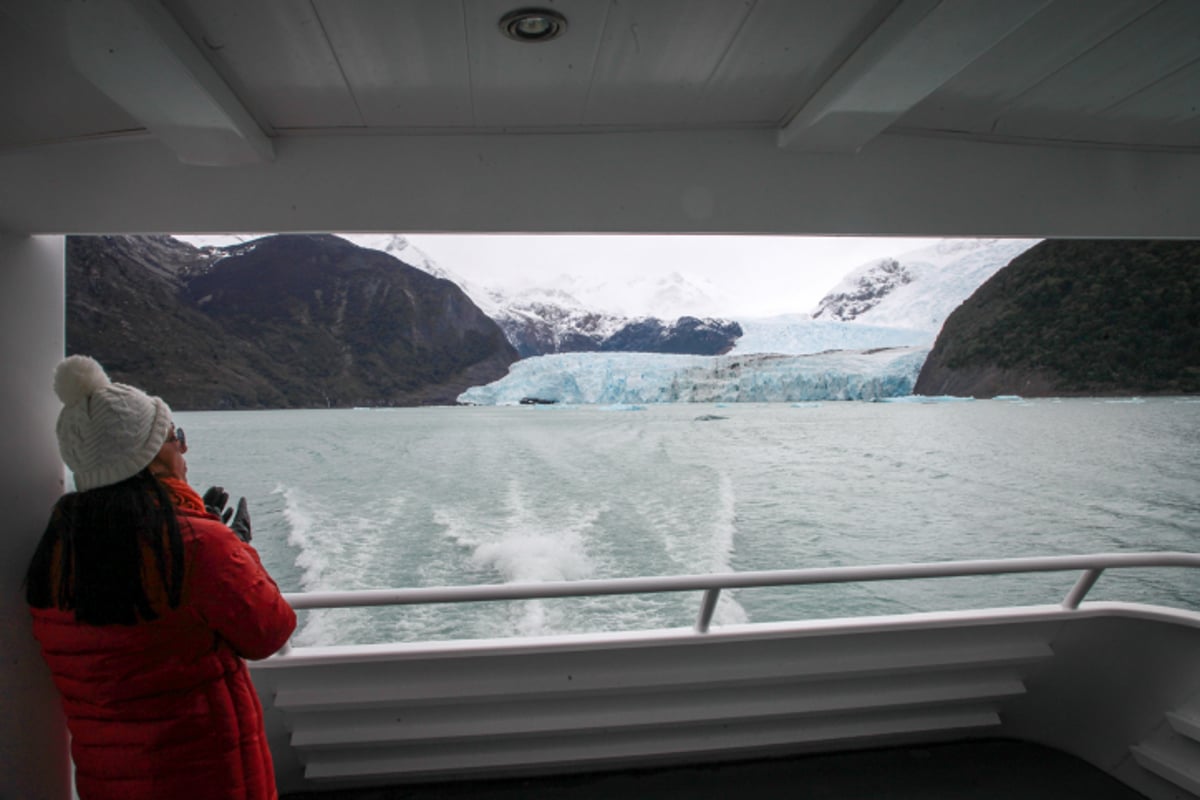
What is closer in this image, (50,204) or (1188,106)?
(50,204)

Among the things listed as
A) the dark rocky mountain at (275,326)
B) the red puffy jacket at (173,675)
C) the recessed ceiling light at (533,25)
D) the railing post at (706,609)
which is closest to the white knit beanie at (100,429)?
the red puffy jacket at (173,675)

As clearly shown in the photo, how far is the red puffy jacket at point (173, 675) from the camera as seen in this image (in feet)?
2.90

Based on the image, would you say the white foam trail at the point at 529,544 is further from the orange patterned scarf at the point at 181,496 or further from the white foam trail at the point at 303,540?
the orange patterned scarf at the point at 181,496

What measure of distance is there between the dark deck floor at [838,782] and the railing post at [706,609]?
0.45 m

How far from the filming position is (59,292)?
1424 mm

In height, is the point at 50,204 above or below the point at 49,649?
above

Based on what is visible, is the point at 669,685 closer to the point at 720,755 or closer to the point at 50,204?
the point at 720,755

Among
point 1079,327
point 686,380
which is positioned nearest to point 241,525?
point 686,380

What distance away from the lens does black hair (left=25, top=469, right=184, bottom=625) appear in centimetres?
86

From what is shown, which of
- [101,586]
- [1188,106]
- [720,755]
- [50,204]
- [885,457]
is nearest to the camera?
[101,586]

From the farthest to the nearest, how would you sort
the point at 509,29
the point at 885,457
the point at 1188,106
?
the point at 885,457 → the point at 1188,106 → the point at 509,29

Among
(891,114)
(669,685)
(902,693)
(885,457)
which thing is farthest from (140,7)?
(885,457)

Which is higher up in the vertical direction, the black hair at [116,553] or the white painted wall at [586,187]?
the white painted wall at [586,187]

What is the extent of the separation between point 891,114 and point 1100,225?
0.76 meters
